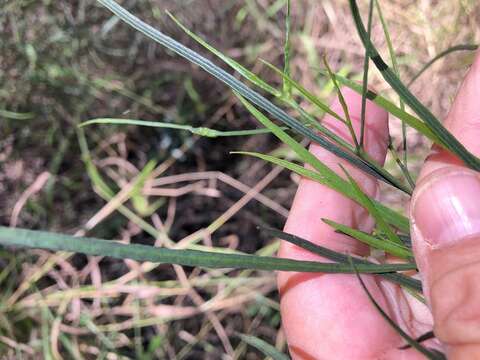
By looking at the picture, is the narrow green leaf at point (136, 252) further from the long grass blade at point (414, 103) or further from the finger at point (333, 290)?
the finger at point (333, 290)

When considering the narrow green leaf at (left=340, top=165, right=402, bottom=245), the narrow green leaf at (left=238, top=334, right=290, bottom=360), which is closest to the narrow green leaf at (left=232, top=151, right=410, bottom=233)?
the narrow green leaf at (left=340, top=165, right=402, bottom=245)

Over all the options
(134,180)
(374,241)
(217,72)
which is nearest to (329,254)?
(374,241)

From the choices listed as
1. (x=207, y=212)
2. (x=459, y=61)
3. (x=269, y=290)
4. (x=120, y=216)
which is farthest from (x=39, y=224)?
(x=459, y=61)

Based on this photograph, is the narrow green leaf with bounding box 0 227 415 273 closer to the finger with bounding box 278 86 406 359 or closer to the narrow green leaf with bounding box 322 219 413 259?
the narrow green leaf with bounding box 322 219 413 259

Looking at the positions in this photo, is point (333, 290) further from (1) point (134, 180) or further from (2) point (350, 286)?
(1) point (134, 180)

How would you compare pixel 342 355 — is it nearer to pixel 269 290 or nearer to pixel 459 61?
pixel 269 290

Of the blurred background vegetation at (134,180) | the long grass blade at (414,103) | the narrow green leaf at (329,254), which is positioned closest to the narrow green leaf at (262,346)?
the narrow green leaf at (329,254)
